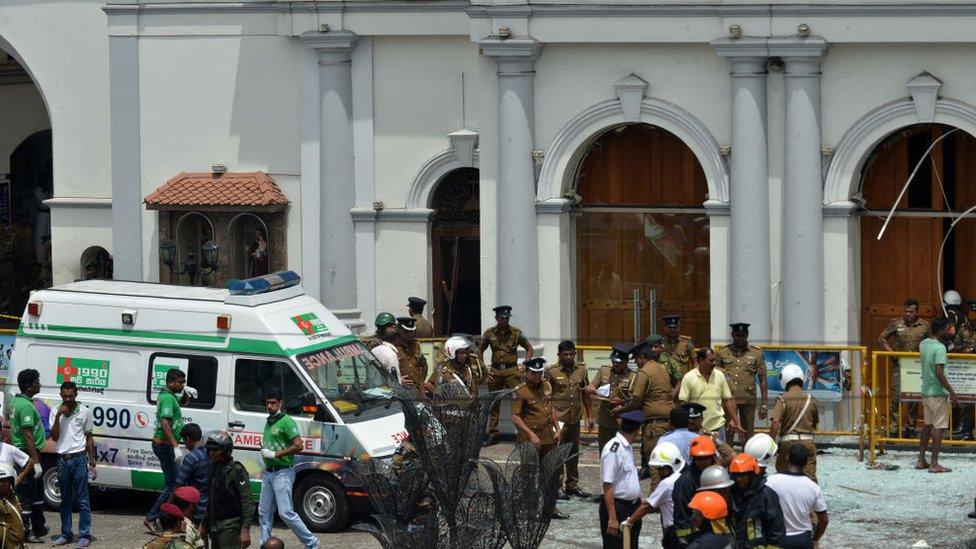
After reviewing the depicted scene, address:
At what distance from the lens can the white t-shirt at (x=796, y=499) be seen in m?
16.0

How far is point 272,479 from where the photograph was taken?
1903 centimetres

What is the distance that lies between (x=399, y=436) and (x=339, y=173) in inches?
327

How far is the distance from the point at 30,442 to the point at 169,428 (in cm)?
127

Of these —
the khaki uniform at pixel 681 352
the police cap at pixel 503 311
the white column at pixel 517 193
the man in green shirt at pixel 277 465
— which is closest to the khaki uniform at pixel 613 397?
the khaki uniform at pixel 681 352

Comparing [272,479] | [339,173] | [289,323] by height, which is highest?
[339,173]

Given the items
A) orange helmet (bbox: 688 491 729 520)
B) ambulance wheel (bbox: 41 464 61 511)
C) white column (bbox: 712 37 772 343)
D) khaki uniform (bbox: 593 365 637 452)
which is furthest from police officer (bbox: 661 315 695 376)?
orange helmet (bbox: 688 491 729 520)

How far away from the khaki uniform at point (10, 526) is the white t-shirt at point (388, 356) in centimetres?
604

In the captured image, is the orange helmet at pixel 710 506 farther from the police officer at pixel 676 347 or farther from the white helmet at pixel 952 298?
the white helmet at pixel 952 298

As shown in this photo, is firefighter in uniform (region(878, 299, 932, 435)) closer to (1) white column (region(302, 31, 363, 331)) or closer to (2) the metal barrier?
(2) the metal barrier

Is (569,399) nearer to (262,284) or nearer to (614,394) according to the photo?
(614,394)

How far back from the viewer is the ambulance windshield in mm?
20266

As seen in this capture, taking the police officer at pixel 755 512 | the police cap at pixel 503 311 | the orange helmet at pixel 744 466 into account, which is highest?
the police cap at pixel 503 311

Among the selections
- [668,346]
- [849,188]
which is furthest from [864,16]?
[668,346]

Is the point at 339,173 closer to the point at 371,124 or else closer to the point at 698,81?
the point at 371,124
